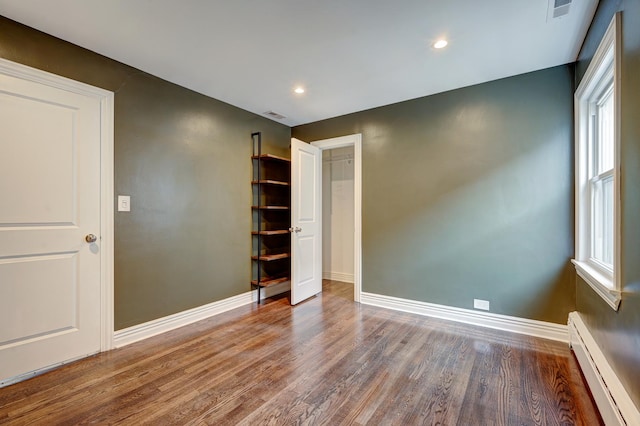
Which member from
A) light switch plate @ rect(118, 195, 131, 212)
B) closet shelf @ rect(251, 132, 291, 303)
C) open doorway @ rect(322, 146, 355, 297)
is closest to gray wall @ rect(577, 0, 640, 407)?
closet shelf @ rect(251, 132, 291, 303)

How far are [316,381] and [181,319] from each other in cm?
169

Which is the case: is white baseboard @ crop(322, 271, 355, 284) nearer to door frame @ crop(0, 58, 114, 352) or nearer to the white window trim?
the white window trim

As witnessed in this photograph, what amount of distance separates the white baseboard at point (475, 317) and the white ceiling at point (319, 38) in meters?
2.33

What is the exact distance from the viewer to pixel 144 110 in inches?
104

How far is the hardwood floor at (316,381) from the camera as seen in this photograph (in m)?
1.62

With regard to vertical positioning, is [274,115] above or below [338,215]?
above

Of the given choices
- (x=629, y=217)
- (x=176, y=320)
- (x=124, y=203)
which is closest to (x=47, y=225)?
(x=124, y=203)

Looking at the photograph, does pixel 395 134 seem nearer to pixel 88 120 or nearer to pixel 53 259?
pixel 88 120

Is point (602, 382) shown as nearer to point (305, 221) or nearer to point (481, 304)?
point (481, 304)

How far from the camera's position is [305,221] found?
3799mm

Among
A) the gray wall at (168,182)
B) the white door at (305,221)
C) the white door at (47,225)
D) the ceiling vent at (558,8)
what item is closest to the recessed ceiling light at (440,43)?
the ceiling vent at (558,8)

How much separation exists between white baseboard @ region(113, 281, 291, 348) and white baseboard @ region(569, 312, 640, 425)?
3181 mm

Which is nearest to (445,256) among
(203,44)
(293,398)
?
(293,398)

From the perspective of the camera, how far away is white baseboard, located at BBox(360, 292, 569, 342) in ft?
8.39
